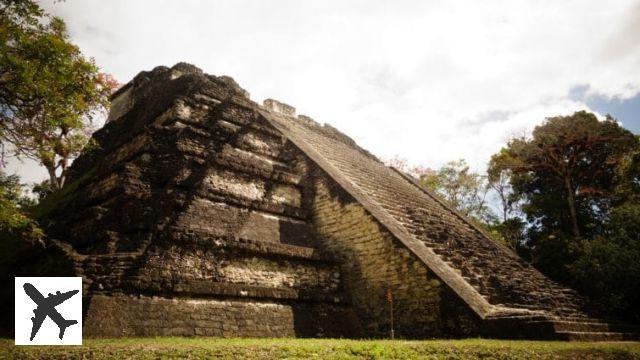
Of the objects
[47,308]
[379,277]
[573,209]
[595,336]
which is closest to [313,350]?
[379,277]

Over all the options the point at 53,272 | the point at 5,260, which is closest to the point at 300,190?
the point at 53,272

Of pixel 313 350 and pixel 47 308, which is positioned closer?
pixel 313 350

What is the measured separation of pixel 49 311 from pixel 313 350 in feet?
10.9

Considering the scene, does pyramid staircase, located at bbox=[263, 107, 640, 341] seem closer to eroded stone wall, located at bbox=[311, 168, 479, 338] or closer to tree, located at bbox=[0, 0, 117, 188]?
eroded stone wall, located at bbox=[311, 168, 479, 338]

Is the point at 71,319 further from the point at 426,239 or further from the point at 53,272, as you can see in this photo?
the point at 426,239

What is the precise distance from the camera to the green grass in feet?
12.1

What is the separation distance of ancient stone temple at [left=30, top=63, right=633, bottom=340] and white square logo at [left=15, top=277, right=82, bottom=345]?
16cm

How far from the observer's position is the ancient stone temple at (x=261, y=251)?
18.9 feet

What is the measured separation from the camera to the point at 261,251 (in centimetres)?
711

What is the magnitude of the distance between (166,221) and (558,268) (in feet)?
44.4

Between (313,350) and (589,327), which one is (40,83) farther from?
(589,327)

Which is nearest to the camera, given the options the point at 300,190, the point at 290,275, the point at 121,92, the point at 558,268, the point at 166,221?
the point at 166,221

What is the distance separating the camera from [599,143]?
18000 millimetres

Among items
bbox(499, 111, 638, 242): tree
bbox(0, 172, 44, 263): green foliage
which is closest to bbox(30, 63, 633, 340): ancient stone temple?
bbox(0, 172, 44, 263): green foliage
